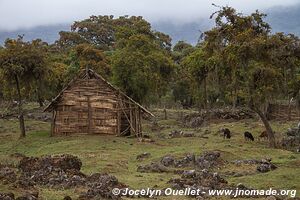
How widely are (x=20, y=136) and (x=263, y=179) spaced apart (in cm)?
2494

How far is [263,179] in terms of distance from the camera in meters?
21.0

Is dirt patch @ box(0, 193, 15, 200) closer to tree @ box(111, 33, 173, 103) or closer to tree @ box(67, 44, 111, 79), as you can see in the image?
tree @ box(111, 33, 173, 103)

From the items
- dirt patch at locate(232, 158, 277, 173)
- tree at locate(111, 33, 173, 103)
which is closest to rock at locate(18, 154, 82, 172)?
dirt patch at locate(232, 158, 277, 173)

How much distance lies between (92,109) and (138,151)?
A: 33.4 ft

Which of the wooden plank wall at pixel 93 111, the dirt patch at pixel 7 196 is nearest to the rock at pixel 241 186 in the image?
the dirt patch at pixel 7 196

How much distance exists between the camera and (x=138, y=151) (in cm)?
3300

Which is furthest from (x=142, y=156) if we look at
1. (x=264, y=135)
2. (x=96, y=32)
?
(x=96, y=32)

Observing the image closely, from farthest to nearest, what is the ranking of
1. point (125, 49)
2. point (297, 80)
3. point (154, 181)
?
point (125, 49)
point (297, 80)
point (154, 181)

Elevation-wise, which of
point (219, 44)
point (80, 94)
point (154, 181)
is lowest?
point (154, 181)

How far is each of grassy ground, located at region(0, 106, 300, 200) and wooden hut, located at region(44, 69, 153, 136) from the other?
1748 millimetres

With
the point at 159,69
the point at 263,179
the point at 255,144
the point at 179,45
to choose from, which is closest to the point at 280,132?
the point at 255,144

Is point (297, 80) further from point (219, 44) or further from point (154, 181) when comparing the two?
point (154, 181)

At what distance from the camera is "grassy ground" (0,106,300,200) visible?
20797mm

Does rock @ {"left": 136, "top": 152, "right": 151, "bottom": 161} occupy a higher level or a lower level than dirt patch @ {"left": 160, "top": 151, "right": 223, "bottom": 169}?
lower
